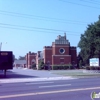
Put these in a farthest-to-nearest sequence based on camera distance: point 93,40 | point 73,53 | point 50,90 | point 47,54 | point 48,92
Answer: point 73,53 → point 47,54 → point 93,40 → point 50,90 → point 48,92

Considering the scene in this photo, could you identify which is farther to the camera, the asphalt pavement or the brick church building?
the brick church building

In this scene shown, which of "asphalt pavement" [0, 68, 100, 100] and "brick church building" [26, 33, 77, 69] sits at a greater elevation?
"brick church building" [26, 33, 77, 69]

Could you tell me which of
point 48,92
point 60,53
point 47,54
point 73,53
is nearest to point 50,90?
point 48,92

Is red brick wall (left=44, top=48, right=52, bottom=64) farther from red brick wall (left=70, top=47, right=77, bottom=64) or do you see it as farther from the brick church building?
red brick wall (left=70, top=47, right=77, bottom=64)

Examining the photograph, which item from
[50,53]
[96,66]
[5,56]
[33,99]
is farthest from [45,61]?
[33,99]

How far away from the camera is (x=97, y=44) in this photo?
45.6 metres

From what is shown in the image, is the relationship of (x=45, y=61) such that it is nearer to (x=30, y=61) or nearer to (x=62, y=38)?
(x=62, y=38)

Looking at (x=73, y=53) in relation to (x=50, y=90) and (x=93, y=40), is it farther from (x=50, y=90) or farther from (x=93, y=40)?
(x=50, y=90)

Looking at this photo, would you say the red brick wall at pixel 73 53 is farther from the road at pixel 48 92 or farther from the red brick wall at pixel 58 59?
the road at pixel 48 92

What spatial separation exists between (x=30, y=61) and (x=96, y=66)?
57965 mm

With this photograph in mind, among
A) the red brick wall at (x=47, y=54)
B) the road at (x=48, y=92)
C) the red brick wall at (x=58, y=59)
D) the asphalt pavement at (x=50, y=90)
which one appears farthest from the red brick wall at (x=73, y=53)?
the road at (x=48, y=92)

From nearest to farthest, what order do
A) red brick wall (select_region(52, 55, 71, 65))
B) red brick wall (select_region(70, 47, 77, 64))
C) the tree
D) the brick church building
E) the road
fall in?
the road < the tree < red brick wall (select_region(52, 55, 71, 65)) < the brick church building < red brick wall (select_region(70, 47, 77, 64))

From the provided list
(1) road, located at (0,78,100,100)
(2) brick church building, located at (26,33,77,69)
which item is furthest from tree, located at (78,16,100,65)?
(1) road, located at (0,78,100,100)

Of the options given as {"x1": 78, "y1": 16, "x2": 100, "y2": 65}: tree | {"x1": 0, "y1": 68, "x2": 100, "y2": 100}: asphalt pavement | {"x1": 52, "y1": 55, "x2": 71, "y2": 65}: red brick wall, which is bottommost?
{"x1": 0, "y1": 68, "x2": 100, "y2": 100}: asphalt pavement
